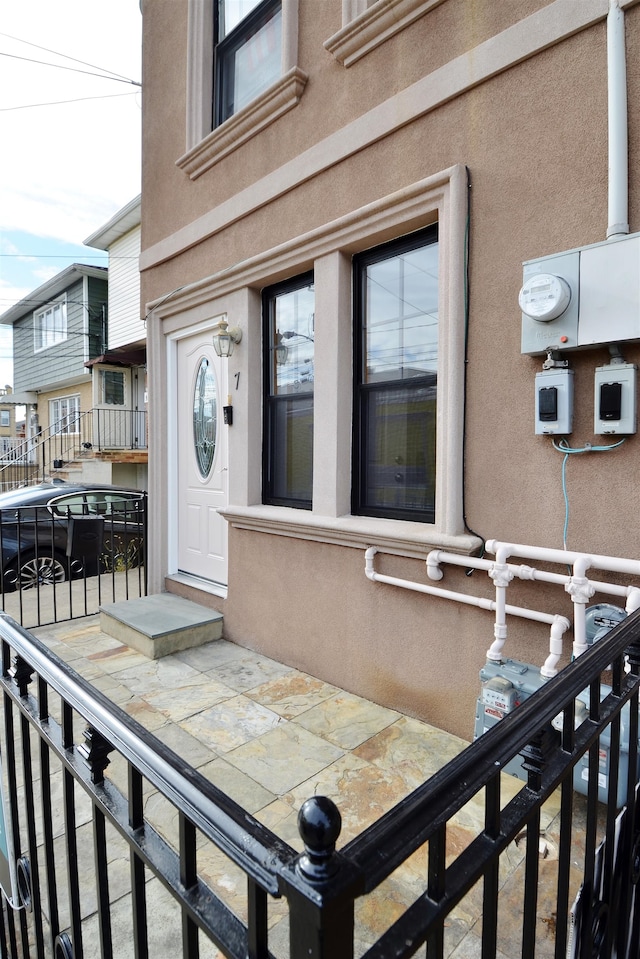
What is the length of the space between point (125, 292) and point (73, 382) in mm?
4223

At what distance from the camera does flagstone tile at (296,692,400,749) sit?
2.79 meters

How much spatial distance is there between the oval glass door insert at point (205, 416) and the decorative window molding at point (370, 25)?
7.93 feet

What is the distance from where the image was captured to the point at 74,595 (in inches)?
225

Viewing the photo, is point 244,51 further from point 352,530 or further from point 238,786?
point 238,786

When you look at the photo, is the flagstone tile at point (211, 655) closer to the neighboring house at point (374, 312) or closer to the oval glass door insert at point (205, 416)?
the neighboring house at point (374, 312)

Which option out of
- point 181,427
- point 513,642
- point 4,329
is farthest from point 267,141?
point 4,329

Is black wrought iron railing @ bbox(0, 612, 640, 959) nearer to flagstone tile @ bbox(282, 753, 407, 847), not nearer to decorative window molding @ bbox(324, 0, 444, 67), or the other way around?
Answer: flagstone tile @ bbox(282, 753, 407, 847)

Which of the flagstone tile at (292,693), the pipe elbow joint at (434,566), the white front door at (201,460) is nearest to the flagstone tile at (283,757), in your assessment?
the flagstone tile at (292,693)

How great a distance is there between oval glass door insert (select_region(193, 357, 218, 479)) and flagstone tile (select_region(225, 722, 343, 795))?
249cm

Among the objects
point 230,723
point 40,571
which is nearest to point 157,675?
point 230,723

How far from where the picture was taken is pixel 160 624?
4078 mm

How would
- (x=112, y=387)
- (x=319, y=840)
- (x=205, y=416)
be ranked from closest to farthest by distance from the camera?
(x=319, y=840) < (x=205, y=416) < (x=112, y=387)

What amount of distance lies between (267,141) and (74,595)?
476 cm

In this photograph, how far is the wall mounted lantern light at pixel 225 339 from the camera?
404 cm
